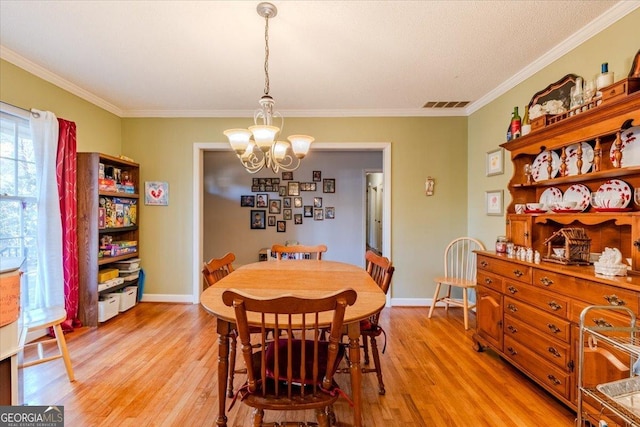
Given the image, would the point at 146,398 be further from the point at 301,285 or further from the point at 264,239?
the point at 264,239

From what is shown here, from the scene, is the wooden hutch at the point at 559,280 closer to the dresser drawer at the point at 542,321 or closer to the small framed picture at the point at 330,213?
the dresser drawer at the point at 542,321

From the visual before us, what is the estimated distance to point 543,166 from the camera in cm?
242

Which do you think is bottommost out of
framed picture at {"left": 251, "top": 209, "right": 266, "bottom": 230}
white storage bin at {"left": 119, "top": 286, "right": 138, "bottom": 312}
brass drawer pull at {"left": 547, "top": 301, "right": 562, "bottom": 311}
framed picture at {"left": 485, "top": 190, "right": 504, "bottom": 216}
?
white storage bin at {"left": 119, "top": 286, "right": 138, "bottom": 312}

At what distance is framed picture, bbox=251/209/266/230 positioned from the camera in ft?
18.5

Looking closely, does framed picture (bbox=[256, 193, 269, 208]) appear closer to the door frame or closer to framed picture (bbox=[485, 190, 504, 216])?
the door frame

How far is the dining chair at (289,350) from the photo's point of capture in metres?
1.16

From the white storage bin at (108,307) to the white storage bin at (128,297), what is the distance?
3.3 inches

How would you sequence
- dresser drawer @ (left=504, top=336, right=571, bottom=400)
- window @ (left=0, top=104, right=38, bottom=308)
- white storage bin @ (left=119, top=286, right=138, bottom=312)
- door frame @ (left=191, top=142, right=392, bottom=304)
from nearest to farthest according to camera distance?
1. dresser drawer @ (left=504, top=336, right=571, bottom=400)
2. window @ (left=0, top=104, right=38, bottom=308)
3. white storage bin @ (left=119, top=286, right=138, bottom=312)
4. door frame @ (left=191, top=142, right=392, bottom=304)

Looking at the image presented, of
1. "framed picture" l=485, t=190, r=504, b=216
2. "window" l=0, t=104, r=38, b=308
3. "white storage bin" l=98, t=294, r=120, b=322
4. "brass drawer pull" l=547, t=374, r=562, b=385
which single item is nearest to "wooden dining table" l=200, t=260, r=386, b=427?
"brass drawer pull" l=547, t=374, r=562, b=385

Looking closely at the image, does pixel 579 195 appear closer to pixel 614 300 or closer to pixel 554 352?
pixel 614 300

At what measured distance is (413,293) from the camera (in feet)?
12.8

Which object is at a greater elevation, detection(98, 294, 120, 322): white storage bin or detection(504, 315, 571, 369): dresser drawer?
detection(504, 315, 571, 369): dresser drawer

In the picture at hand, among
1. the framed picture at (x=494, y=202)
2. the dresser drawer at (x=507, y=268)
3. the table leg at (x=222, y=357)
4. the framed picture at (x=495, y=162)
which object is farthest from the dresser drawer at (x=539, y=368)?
the table leg at (x=222, y=357)

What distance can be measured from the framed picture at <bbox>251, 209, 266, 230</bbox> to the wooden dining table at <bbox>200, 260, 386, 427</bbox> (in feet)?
10.1
